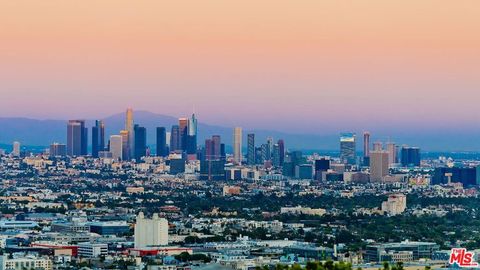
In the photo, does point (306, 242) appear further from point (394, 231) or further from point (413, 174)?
point (413, 174)

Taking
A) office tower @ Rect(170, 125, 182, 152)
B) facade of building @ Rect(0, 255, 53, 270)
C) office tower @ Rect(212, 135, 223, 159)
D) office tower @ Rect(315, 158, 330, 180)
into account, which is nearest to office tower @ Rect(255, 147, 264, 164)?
office tower @ Rect(212, 135, 223, 159)

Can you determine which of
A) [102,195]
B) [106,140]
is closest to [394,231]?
[102,195]

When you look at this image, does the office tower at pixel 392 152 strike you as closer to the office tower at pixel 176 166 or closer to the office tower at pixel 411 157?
the office tower at pixel 411 157

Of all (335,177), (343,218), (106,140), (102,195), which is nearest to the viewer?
(343,218)

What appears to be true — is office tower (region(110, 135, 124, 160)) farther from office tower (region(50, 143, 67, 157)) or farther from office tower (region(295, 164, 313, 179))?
office tower (region(295, 164, 313, 179))

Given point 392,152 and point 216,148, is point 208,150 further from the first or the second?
point 392,152

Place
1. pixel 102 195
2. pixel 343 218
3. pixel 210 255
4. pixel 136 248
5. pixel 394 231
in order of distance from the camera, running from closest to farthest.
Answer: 1. pixel 210 255
2. pixel 136 248
3. pixel 394 231
4. pixel 343 218
5. pixel 102 195
